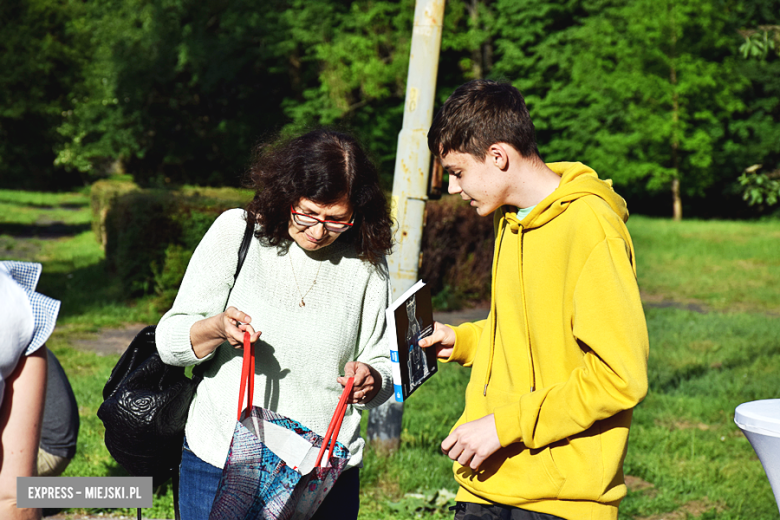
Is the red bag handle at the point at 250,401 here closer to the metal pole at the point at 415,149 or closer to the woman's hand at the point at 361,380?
the woman's hand at the point at 361,380

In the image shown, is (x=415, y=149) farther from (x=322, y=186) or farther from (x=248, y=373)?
(x=248, y=373)

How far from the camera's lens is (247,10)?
28.9m

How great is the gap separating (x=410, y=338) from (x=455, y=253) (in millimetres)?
8865

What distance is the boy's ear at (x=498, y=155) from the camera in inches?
78.0

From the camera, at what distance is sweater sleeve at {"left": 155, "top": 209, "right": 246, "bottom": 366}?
2.23 m

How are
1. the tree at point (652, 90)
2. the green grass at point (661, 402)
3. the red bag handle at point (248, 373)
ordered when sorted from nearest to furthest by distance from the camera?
the red bag handle at point (248, 373) < the green grass at point (661, 402) < the tree at point (652, 90)

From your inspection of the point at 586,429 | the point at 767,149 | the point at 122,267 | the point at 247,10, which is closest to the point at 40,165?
the point at 247,10

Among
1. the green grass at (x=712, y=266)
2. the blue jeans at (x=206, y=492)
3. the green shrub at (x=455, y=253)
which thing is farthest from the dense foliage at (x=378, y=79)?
the blue jeans at (x=206, y=492)

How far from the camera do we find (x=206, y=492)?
7.43ft

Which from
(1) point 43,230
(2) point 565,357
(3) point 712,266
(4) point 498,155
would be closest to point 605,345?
(2) point 565,357

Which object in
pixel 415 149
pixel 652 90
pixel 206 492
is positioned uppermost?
pixel 652 90

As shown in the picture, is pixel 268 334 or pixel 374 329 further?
pixel 374 329

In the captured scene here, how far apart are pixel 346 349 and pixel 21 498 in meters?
1.07

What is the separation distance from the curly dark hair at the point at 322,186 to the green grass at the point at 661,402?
96.4 inches
